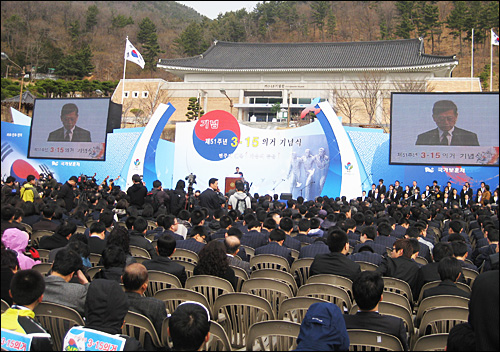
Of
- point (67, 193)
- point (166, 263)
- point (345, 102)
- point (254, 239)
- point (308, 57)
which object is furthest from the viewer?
point (308, 57)

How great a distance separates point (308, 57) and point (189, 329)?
3744cm

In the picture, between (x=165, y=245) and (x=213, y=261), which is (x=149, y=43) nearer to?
(x=165, y=245)

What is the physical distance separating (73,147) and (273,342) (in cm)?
1202

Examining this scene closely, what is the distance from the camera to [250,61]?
125 ft

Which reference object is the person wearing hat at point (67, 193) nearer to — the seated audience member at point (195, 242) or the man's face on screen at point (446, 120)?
the seated audience member at point (195, 242)

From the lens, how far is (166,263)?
170 inches

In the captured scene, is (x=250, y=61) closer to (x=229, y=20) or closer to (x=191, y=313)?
(x=229, y=20)

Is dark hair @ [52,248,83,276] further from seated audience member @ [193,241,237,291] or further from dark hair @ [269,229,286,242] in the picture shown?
dark hair @ [269,229,286,242]

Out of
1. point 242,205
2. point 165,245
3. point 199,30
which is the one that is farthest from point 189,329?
point 199,30

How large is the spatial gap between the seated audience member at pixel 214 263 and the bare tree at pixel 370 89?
27.4 metres

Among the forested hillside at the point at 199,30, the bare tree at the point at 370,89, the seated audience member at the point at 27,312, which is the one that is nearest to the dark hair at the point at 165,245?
the seated audience member at the point at 27,312

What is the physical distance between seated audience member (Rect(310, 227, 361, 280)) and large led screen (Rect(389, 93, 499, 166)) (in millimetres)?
7788

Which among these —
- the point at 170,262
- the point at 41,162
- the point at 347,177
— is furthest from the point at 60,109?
the point at 170,262

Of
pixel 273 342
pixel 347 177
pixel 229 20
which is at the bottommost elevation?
pixel 273 342
